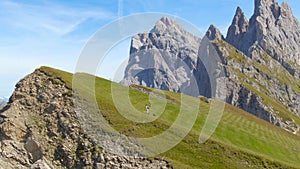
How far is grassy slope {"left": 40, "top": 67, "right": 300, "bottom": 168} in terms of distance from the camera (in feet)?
146

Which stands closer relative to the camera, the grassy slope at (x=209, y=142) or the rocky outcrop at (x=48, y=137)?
the rocky outcrop at (x=48, y=137)

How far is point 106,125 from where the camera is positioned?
4622 cm

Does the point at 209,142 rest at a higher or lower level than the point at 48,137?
higher

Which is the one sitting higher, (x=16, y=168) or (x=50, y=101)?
(x=50, y=101)

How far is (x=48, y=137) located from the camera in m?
45.8

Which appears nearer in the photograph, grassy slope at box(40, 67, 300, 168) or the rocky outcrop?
the rocky outcrop

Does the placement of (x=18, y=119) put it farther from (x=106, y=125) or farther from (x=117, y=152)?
(x=117, y=152)

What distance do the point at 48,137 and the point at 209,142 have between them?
2176 centimetres

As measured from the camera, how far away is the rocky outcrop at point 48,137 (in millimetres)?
42406

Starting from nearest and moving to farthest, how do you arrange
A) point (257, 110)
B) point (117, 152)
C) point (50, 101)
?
point (117, 152) → point (50, 101) → point (257, 110)

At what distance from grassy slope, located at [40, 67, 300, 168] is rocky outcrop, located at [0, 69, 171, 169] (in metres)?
3.71

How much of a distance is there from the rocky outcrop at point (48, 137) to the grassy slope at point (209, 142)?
371 cm

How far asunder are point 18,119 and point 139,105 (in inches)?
714

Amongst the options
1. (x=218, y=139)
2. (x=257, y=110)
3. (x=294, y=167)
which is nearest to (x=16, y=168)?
(x=218, y=139)
